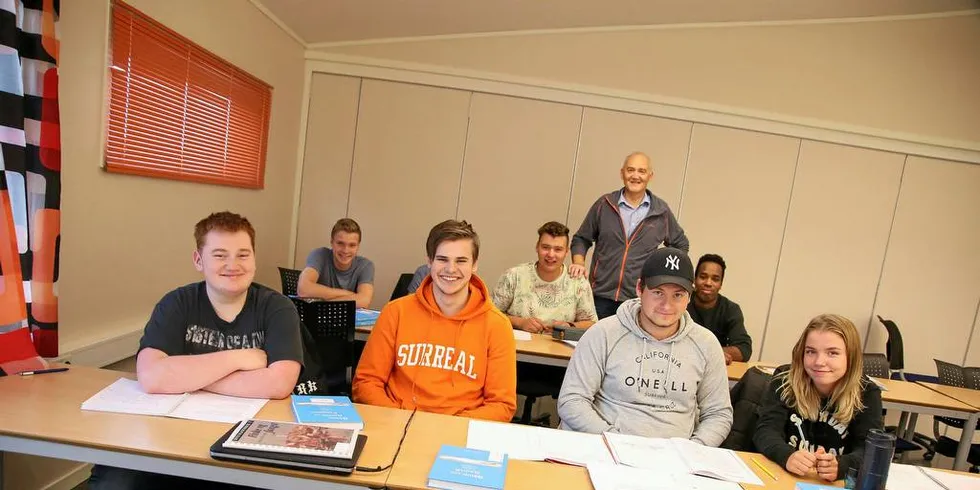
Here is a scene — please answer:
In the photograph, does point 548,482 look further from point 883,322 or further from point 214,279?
point 883,322

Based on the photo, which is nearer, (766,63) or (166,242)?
(166,242)

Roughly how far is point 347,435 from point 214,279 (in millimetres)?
770

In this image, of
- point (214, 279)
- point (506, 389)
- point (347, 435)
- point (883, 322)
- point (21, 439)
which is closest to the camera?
point (21, 439)

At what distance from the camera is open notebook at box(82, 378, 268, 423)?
161 centimetres

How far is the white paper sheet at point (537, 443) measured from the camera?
1621mm

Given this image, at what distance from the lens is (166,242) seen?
3096mm

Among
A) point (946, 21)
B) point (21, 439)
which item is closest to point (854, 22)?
point (946, 21)

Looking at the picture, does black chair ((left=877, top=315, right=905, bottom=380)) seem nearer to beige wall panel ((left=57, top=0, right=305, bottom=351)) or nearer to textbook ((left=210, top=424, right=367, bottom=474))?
textbook ((left=210, top=424, right=367, bottom=474))

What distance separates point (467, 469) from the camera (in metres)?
1.45

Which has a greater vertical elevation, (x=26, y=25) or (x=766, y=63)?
(x=766, y=63)

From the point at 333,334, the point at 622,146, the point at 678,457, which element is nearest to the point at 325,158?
the point at 622,146

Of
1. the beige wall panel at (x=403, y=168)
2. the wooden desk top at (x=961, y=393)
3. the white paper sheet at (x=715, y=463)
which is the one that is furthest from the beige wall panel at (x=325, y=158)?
the wooden desk top at (x=961, y=393)

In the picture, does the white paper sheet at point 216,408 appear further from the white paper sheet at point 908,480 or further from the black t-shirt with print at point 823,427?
the white paper sheet at point 908,480

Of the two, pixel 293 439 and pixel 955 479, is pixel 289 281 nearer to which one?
pixel 293 439
